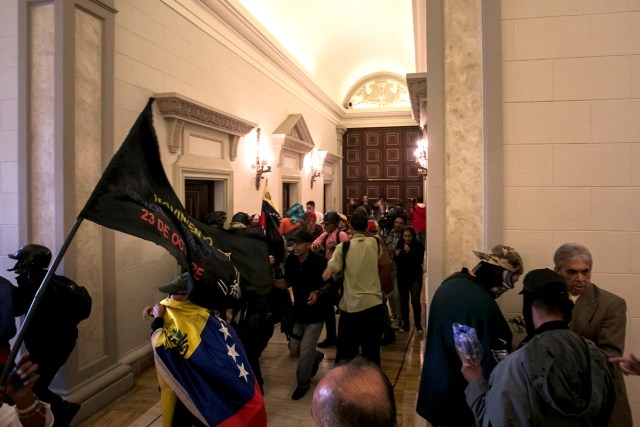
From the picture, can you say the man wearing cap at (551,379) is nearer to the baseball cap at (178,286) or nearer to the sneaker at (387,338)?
the baseball cap at (178,286)

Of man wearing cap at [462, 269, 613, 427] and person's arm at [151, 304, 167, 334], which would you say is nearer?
man wearing cap at [462, 269, 613, 427]

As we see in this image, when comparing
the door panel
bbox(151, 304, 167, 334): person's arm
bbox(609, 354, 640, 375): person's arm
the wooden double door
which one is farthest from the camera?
the wooden double door

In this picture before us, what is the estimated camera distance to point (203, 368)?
2.33 m

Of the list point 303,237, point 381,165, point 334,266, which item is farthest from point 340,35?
point 334,266

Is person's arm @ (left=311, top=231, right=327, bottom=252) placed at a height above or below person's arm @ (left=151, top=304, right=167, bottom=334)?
above

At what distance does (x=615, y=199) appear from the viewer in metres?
2.60

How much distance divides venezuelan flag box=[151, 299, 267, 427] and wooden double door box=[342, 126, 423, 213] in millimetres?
12315

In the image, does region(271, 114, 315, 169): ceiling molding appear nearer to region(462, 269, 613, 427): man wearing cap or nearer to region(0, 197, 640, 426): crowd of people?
region(0, 197, 640, 426): crowd of people

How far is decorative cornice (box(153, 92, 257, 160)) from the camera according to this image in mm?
4791

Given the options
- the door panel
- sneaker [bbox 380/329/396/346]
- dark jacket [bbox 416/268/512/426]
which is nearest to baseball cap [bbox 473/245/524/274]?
dark jacket [bbox 416/268/512/426]

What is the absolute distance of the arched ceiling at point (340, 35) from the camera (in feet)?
27.3

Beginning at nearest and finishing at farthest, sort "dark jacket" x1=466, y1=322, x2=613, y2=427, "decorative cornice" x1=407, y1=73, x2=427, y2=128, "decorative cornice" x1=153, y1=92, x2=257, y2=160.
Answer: "dark jacket" x1=466, y1=322, x2=613, y2=427 → "decorative cornice" x1=407, y1=73, x2=427, y2=128 → "decorative cornice" x1=153, y1=92, x2=257, y2=160

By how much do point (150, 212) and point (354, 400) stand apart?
103 cm

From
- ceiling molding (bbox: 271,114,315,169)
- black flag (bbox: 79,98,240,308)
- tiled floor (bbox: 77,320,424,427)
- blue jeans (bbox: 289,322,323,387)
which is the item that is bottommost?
tiled floor (bbox: 77,320,424,427)
